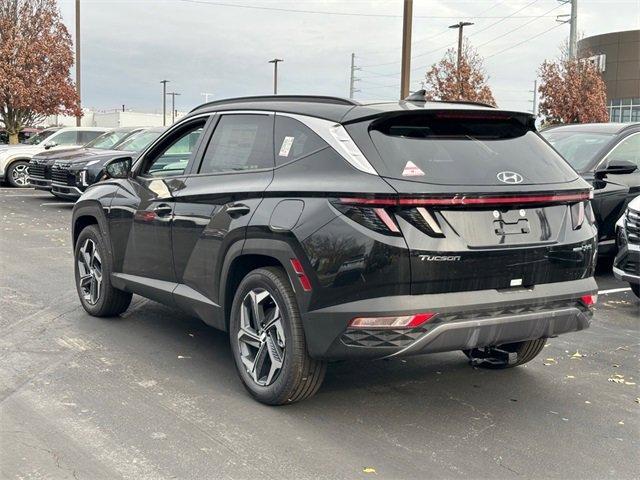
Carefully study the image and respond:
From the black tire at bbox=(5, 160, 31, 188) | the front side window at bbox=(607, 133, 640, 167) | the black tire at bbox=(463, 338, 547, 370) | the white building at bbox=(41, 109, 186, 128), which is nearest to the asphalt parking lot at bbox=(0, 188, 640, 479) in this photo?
the black tire at bbox=(463, 338, 547, 370)

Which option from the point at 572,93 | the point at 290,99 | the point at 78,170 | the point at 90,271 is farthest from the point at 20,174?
the point at 572,93

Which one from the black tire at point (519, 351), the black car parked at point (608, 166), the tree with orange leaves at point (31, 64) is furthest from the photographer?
the tree with orange leaves at point (31, 64)

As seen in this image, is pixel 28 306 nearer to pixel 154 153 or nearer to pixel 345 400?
pixel 154 153

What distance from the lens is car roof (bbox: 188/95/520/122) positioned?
414 cm

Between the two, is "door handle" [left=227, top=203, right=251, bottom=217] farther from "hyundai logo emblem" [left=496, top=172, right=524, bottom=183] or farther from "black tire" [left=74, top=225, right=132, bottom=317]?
"black tire" [left=74, top=225, right=132, bottom=317]

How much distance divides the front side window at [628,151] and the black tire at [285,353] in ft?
19.4

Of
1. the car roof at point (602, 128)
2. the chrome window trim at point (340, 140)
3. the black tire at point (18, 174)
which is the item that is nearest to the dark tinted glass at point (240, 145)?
the chrome window trim at point (340, 140)

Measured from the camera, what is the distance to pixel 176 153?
5703mm

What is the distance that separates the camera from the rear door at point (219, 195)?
4.51 m

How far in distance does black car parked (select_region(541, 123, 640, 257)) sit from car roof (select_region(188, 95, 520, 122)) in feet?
14.2

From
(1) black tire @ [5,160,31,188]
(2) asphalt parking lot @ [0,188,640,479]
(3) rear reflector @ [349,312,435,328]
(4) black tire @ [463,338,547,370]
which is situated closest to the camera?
(2) asphalt parking lot @ [0,188,640,479]

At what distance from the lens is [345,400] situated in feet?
14.8

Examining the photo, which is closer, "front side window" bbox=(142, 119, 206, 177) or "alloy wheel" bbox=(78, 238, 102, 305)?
"front side window" bbox=(142, 119, 206, 177)

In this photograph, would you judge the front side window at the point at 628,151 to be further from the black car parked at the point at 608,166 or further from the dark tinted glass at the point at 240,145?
the dark tinted glass at the point at 240,145
